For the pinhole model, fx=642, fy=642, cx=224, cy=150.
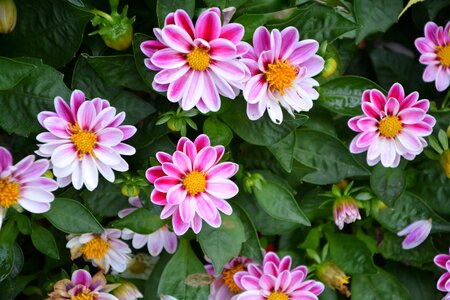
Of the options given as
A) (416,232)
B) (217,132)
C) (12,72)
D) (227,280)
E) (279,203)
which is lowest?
(227,280)

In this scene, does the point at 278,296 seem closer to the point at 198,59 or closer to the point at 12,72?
the point at 198,59

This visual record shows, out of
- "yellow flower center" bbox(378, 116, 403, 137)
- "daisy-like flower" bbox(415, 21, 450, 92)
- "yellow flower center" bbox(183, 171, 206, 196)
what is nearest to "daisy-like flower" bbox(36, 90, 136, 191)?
"yellow flower center" bbox(183, 171, 206, 196)

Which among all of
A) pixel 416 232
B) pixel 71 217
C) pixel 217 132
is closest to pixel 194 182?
pixel 217 132

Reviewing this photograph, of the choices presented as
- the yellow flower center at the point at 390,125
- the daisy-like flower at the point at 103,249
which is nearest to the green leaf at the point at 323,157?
the yellow flower center at the point at 390,125

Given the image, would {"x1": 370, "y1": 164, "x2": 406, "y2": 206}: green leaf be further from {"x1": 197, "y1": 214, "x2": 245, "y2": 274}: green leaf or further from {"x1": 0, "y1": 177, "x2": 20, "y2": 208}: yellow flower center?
{"x1": 0, "y1": 177, "x2": 20, "y2": 208}: yellow flower center

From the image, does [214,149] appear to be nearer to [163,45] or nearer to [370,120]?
[163,45]

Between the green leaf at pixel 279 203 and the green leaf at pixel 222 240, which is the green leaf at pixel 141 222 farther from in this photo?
the green leaf at pixel 279 203
